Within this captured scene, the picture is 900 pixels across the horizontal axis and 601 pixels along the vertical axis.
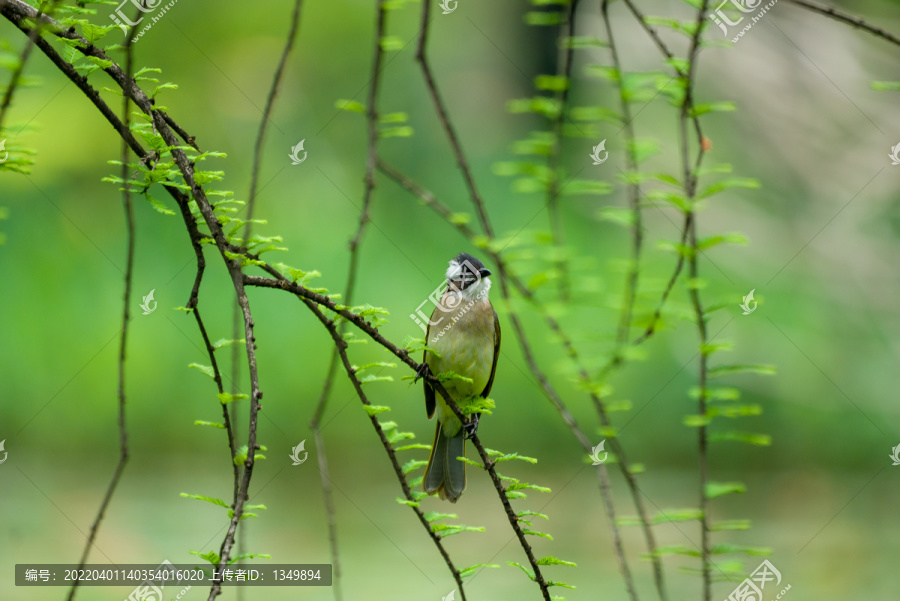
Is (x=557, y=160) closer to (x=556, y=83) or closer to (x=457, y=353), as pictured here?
(x=556, y=83)

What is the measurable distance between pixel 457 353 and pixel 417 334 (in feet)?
7.32

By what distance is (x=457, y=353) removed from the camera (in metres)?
3.51

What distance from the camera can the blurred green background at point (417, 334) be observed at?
6168mm

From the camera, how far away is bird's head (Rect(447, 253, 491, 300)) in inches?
144

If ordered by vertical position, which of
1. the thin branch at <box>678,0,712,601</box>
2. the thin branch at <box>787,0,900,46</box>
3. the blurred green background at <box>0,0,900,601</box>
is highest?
the blurred green background at <box>0,0,900,601</box>

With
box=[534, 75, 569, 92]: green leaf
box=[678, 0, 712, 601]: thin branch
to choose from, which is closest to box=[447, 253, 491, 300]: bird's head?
box=[534, 75, 569, 92]: green leaf

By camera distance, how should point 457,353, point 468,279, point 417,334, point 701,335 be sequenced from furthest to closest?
point 417,334 → point 468,279 → point 457,353 → point 701,335

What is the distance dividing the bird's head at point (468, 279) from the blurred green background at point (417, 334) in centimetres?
213

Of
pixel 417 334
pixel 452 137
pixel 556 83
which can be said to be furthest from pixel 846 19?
pixel 417 334

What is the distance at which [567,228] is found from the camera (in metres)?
8.08

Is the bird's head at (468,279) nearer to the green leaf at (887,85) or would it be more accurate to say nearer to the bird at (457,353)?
the bird at (457,353)

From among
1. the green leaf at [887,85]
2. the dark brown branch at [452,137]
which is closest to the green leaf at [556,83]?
the dark brown branch at [452,137]

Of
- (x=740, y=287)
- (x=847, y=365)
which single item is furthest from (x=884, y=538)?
(x=740, y=287)

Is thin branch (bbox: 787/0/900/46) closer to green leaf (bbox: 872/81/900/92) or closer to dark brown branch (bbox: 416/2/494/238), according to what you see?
green leaf (bbox: 872/81/900/92)
